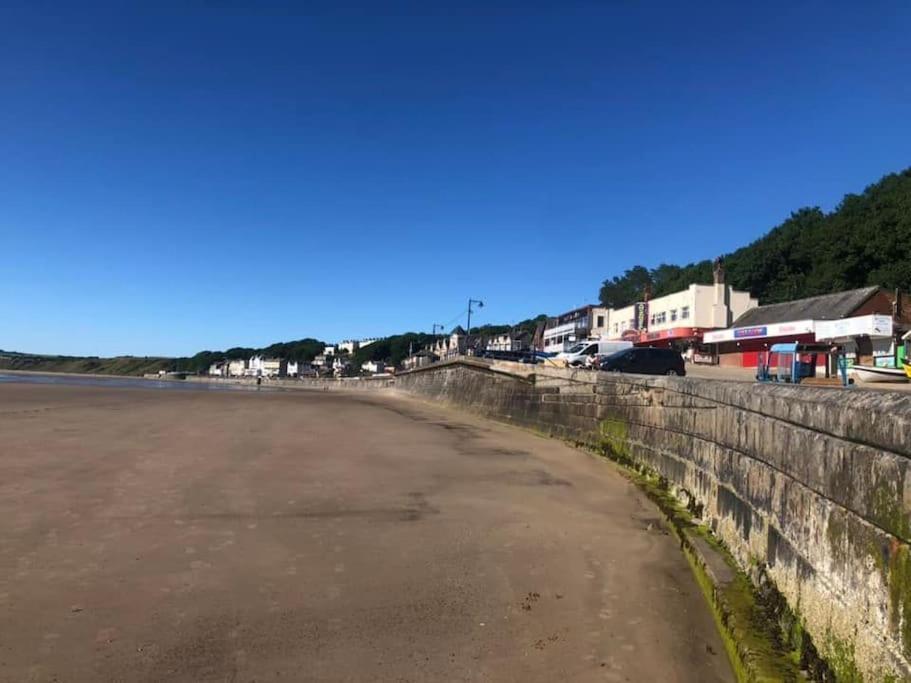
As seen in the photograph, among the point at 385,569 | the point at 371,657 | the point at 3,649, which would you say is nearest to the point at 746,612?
the point at 371,657

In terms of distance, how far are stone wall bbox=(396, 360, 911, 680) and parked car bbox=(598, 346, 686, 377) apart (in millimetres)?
17471

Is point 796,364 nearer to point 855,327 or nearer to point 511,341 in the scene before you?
point 855,327

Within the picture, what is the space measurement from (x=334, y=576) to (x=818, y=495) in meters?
4.02

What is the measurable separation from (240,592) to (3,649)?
1655 mm

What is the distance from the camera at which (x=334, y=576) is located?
19.7ft

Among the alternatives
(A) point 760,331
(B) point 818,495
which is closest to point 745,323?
(A) point 760,331

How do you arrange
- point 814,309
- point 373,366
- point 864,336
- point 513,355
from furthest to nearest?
1. point 373,366
2. point 814,309
3. point 864,336
4. point 513,355

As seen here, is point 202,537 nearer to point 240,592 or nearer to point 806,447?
point 240,592

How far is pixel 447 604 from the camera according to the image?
5.55 metres

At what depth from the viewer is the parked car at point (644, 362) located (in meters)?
26.4

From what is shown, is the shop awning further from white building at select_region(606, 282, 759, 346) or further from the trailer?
the trailer

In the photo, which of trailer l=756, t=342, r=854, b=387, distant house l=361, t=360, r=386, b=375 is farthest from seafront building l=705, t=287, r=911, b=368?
distant house l=361, t=360, r=386, b=375

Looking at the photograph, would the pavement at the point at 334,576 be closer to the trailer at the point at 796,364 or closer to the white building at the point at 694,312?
the trailer at the point at 796,364

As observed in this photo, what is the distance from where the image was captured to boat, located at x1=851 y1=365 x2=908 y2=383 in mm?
22828
